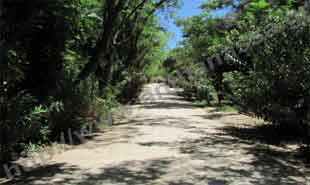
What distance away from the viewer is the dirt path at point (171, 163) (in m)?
7.84

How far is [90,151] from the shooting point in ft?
36.6

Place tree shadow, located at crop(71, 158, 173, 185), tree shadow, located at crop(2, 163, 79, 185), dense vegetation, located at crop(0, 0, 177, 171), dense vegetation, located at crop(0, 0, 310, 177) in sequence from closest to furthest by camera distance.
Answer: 1. tree shadow, located at crop(71, 158, 173, 185)
2. tree shadow, located at crop(2, 163, 79, 185)
3. dense vegetation, located at crop(0, 0, 177, 171)
4. dense vegetation, located at crop(0, 0, 310, 177)

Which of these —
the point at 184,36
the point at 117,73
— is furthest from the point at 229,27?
the point at 184,36

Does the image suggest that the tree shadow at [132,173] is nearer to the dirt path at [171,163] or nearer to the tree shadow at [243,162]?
the dirt path at [171,163]

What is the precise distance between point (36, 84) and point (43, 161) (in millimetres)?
2872

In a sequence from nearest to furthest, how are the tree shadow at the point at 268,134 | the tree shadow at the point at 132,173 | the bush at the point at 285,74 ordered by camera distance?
the tree shadow at the point at 132,173, the bush at the point at 285,74, the tree shadow at the point at 268,134

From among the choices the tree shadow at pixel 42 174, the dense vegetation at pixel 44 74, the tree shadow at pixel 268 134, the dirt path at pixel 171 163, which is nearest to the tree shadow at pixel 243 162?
the dirt path at pixel 171 163

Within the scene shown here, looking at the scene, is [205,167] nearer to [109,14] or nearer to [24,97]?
[24,97]

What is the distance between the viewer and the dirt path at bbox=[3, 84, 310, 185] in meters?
7.84

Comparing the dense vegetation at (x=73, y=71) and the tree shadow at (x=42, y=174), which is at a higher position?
the dense vegetation at (x=73, y=71)

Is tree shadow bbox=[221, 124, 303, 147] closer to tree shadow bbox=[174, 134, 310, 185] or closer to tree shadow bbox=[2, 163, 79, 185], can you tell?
tree shadow bbox=[174, 134, 310, 185]

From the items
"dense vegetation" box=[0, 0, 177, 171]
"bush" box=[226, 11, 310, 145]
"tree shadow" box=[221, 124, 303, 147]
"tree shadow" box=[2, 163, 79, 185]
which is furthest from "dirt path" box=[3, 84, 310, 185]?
"bush" box=[226, 11, 310, 145]

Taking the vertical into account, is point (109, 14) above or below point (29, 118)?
above

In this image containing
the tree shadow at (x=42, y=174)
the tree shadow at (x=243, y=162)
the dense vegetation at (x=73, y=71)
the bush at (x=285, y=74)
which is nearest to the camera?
the tree shadow at (x=42, y=174)
